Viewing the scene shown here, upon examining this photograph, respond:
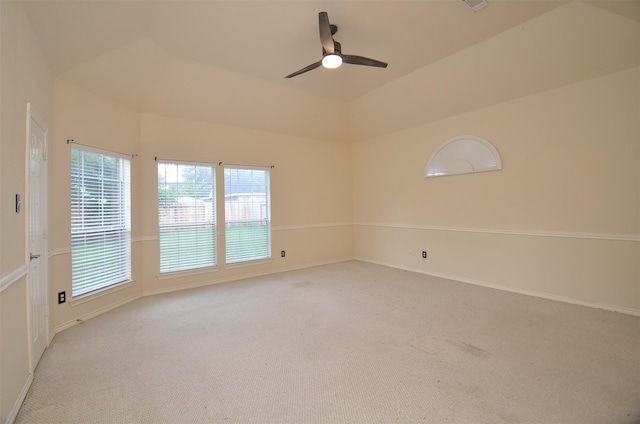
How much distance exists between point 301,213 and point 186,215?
2125 mm

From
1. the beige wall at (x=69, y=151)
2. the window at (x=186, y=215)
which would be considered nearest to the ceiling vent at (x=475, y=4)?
the window at (x=186, y=215)

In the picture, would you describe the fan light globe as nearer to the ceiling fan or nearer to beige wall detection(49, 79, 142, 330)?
the ceiling fan

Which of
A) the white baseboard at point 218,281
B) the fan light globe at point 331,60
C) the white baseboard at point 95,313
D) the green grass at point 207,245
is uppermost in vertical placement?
the fan light globe at point 331,60

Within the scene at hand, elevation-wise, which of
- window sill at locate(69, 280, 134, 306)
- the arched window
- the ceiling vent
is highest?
the ceiling vent

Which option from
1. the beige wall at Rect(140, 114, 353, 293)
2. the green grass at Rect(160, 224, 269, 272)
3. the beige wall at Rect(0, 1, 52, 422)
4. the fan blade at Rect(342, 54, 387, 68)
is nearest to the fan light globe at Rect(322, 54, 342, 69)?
the fan blade at Rect(342, 54, 387, 68)

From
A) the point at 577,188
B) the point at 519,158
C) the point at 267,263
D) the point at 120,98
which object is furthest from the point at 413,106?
the point at 120,98

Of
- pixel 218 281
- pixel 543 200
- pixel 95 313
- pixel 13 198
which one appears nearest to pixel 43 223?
pixel 13 198

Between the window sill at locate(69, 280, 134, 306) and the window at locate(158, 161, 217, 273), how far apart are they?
523 millimetres

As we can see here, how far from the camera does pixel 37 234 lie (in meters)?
2.39

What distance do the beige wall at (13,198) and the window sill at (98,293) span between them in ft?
4.21

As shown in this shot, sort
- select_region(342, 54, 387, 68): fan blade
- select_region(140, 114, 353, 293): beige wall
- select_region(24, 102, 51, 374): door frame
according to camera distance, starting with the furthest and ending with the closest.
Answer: select_region(140, 114, 353, 293): beige wall, select_region(342, 54, 387, 68): fan blade, select_region(24, 102, 51, 374): door frame

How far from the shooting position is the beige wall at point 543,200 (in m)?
3.19

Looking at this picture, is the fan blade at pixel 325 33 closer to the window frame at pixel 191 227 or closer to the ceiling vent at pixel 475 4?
the ceiling vent at pixel 475 4

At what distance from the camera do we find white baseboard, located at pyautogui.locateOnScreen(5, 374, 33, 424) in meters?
1.68
